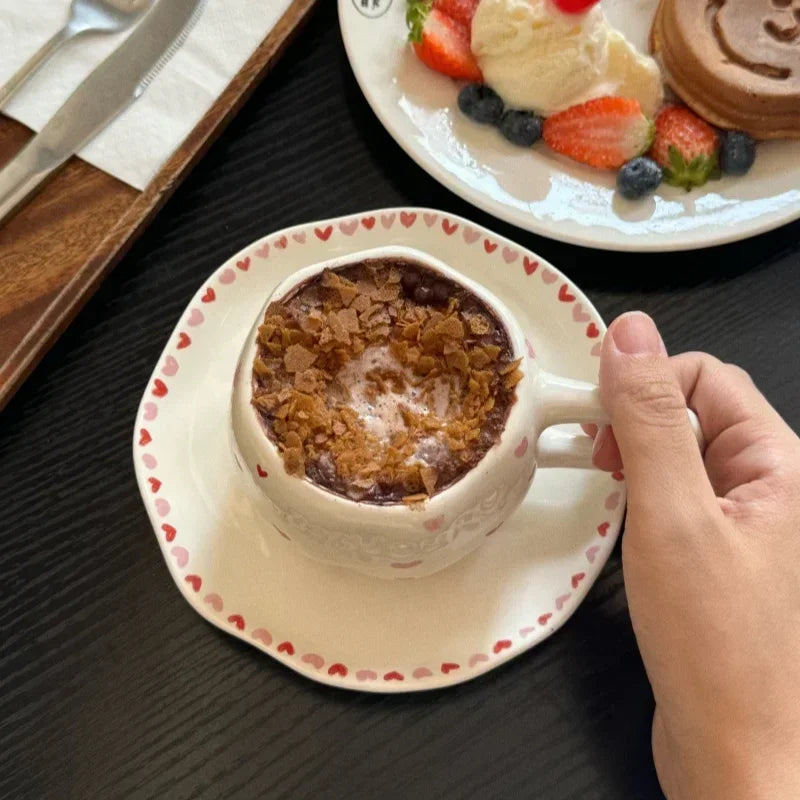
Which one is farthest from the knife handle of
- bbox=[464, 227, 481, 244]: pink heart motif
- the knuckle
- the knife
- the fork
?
the knuckle

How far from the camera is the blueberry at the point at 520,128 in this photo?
1.06m

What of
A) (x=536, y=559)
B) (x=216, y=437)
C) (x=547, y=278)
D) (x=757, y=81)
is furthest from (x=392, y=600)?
(x=757, y=81)

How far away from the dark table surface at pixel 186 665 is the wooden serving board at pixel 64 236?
0.13 ft

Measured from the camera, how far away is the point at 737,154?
1.06 m

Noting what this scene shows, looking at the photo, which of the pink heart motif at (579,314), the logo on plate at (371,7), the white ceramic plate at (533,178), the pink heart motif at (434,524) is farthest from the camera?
the logo on plate at (371,7)

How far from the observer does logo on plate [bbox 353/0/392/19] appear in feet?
3.62

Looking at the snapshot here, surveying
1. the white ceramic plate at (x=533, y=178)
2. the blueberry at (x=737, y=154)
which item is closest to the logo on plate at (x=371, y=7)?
the white ceramic plate at (x=533, y=178)

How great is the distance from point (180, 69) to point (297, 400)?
24.4 inches

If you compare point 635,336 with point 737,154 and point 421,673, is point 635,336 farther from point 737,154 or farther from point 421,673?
point 737,154

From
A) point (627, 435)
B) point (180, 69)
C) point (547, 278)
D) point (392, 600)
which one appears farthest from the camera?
point (180, 69)

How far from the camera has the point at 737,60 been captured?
1.15 m

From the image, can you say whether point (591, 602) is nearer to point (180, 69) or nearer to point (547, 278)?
point (547, 278)

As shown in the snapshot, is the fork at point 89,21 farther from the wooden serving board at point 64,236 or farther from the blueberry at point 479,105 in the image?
the blueberry at point 479,105

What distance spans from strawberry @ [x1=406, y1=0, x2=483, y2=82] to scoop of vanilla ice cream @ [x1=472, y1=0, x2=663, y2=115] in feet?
0.06
